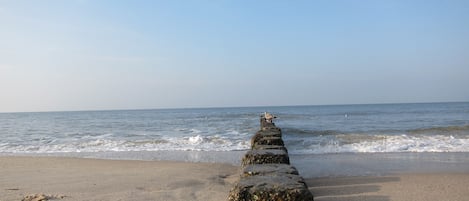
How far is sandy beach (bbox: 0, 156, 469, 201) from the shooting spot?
709 cm

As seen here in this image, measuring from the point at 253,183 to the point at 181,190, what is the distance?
15.5 feet

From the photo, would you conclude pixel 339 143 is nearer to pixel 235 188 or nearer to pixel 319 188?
pixel 319 188

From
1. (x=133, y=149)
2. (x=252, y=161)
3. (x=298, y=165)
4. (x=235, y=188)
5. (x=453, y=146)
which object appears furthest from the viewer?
(x=133, y=149)

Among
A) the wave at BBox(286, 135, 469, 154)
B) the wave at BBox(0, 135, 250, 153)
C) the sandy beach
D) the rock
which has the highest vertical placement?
the rock

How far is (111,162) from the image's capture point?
41.7 ft

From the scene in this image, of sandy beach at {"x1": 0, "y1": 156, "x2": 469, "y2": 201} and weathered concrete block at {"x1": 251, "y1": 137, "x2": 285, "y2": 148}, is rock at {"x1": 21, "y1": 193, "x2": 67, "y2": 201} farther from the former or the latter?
weathered concrete block at {"x1": 251, "y1": 137, "x2": 285, "y2": 148}

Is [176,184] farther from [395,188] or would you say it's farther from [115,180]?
[395,188]

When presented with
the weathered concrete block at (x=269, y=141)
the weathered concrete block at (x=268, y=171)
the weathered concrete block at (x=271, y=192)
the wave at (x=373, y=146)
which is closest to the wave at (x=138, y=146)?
the wave at (x=373, y=146)

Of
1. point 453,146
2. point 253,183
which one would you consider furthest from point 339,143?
point 253,183

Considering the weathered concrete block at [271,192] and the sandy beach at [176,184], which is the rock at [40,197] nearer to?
the sandy beach at [176,184]

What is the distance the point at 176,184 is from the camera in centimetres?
830

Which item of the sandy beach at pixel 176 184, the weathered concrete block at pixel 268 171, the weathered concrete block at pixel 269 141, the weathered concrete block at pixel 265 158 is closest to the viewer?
the weathered concrete block at pixel 268 171

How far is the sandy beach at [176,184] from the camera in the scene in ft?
23.3

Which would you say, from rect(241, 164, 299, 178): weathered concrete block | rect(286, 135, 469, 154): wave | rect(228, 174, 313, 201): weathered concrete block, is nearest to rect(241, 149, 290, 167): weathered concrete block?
rect(241, 164, 299, 178): weathered concrete block
